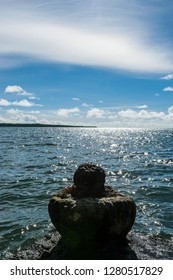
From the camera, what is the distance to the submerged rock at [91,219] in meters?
9.63

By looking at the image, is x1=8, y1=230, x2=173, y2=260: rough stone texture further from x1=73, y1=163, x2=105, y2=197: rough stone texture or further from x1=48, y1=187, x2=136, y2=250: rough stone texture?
x1=73, y1=163, x2=105, y2=197: rough stone texture

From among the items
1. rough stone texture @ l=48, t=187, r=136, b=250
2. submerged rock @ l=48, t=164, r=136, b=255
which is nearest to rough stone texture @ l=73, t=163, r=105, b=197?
submerged rock @ l=48, t=164, r=136, b=255

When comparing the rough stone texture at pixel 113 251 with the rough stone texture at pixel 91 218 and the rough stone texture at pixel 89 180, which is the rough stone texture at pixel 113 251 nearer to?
the rough stone texture at pixel 91 218

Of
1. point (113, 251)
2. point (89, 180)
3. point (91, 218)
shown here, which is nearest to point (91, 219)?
point (91, 218)

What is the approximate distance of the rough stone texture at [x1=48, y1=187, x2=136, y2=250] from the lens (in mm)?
9625

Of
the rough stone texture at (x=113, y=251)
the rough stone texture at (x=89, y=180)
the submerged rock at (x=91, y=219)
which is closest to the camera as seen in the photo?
the rough stone texture at (x=113, y=251)

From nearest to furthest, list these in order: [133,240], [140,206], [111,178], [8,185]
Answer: [133,240] < [140,206] < [8,185] < [111,178]

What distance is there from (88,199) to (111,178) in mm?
17359

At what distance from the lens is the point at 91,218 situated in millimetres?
9602

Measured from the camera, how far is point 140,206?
18.1m

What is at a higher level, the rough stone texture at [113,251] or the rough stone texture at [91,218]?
the rough stone texture at [91,218]

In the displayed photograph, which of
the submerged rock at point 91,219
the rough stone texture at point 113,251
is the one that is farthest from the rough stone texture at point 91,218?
the rough stone texture at point 113,251
